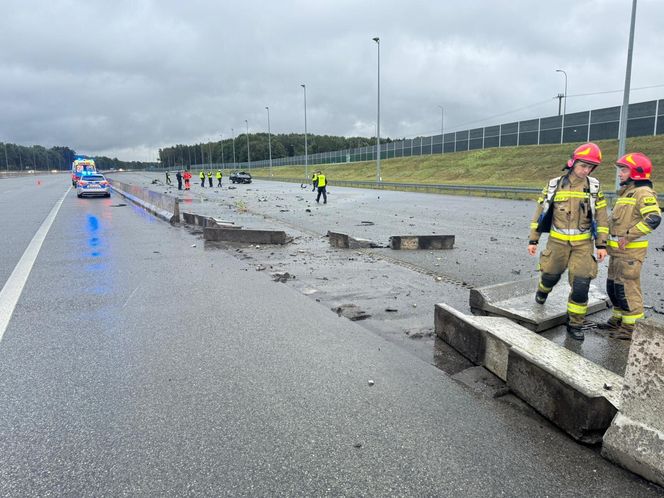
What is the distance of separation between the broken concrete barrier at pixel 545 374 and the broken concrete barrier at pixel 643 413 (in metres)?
0.16

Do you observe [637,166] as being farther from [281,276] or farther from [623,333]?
[281,276]

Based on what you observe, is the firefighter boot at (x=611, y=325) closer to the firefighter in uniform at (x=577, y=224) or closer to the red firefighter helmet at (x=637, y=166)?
the firefighter in uniform at (x=577, y=224)

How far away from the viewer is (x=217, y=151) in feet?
593

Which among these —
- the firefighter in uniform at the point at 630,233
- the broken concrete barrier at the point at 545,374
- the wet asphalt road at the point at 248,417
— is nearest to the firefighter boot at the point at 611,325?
the firefighter in uniform at the point at 630,233

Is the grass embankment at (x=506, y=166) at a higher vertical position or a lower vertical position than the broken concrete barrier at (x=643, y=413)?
higher

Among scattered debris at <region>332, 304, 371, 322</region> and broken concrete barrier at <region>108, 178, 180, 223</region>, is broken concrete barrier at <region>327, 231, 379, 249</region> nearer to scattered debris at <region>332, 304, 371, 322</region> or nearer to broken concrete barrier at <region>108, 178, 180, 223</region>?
scattered debris at <region>332, 304, 371, 322</region>

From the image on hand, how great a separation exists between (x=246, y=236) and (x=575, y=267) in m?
8.15

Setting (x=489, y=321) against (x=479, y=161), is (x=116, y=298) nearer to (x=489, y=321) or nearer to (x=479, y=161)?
(x=489, y=321)

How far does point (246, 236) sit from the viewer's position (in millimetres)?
11656

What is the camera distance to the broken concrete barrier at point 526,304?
524 centimetres

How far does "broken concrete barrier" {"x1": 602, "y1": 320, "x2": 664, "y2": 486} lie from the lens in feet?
8.76

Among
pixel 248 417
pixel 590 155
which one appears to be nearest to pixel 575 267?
pixel 590 155

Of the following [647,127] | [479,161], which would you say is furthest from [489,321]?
[479,161]

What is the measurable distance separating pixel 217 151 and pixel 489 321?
186m
